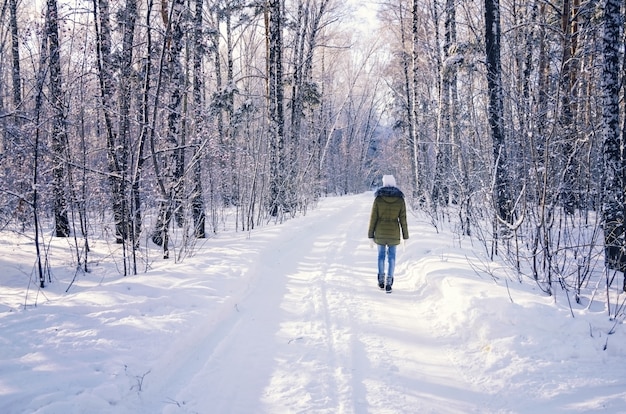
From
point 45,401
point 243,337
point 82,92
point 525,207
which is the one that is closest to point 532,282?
point 525,207

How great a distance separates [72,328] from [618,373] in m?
5.39

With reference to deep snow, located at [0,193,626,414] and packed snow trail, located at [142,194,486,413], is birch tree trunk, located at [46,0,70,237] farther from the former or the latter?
packed snow trail, located at [142,194,486,413]

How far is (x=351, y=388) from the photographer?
3363 millimetres

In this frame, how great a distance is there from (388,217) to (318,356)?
330 cm

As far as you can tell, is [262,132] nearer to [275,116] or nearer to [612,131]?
[275,116]

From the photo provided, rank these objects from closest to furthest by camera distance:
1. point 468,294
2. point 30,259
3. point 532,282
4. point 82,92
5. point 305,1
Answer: point 468,294 → point 532,282 → point 82,92 → point 30,259 → point 305,1

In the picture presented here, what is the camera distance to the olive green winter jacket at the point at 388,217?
6535mm

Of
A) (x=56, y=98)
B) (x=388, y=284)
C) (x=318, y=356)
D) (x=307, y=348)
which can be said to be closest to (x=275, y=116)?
(x=56, y=98)

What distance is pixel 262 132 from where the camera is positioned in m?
12.5

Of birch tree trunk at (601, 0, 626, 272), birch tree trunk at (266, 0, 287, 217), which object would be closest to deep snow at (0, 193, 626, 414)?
birch tree trunk at (601, 0, 626, 272)

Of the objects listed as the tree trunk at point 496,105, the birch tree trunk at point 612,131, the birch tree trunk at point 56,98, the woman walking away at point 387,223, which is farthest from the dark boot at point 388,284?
the birch tree trunk at point 56,98

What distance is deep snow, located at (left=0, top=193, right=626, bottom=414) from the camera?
313cm

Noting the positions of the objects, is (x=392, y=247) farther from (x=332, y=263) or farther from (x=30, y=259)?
(x=30, y=259)

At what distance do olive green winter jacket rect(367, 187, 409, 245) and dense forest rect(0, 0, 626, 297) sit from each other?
1553mm
